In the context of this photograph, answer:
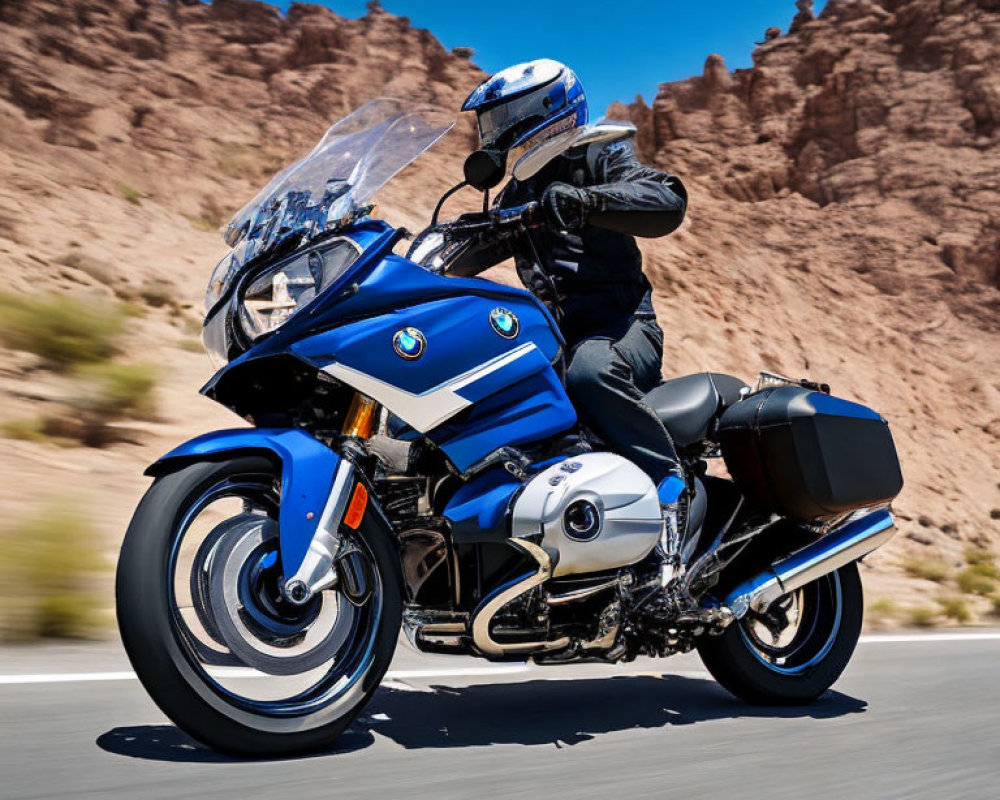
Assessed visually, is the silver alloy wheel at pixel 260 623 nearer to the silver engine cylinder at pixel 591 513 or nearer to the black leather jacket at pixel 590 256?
the silver engine cylinder at pixel 591 513

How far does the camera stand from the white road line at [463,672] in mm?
3764

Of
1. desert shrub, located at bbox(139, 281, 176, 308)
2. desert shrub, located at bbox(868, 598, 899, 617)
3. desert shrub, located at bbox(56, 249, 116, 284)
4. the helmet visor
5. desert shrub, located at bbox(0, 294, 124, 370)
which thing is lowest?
desert shrub, located at bbox(868, 598, 899, 617)

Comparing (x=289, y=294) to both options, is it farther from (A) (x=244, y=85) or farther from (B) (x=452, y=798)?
(A) (x=244, y=85)

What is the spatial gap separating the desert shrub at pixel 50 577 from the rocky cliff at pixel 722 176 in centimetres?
363

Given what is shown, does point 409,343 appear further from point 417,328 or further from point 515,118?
point 515,118

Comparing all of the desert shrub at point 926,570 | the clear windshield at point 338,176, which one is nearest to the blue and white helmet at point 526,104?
the clear windshield at point 338,176

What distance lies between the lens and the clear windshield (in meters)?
3.35

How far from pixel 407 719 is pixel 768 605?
139 cm

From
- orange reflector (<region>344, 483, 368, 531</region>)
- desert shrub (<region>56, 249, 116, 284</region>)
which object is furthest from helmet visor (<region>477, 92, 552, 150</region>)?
desert shrub (<region>56, 249, 116, 284</region>)

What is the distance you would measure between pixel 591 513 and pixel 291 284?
1.08 metres

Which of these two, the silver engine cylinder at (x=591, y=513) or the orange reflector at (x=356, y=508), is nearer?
the orange reflector at (x=356, y=508)

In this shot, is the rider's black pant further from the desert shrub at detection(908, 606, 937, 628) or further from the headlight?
the desert shrub at detection(908, 606, 937, 628)

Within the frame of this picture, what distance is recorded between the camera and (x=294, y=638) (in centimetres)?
317

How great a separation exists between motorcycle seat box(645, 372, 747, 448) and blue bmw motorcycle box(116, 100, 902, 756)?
389 millimetres
